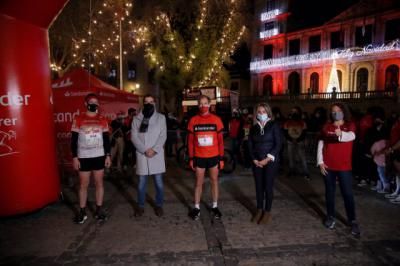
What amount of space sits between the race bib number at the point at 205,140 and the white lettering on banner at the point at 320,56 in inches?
1236

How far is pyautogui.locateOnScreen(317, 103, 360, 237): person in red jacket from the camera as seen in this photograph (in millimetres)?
4652

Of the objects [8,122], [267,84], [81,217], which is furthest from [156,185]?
[267,84]

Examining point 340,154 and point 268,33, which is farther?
point 268,33

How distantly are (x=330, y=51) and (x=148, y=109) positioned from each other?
3438 cm

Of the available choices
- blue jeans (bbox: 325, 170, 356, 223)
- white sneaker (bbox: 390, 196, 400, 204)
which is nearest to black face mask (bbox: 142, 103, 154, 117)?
blue jeans (bbox: 325, 170, 356, 223)

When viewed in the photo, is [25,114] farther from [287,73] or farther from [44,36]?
[287,73]

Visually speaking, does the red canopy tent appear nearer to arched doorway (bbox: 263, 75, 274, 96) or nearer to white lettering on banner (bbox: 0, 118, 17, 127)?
white lettering on banner (bbox: 0, 118, 17, 127)

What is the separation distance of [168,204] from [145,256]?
86.3 inches

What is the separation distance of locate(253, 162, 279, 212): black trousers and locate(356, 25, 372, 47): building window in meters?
32.8

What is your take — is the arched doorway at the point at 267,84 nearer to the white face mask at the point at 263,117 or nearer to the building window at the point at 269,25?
the building window at the point at 269,25

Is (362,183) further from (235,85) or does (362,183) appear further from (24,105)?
(235,85)

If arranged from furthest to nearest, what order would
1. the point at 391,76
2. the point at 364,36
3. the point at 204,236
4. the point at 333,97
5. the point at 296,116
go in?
the point at 364,36 → the point at 391,76 → the point at 333,97 → the point at 296,116 → the point at 204,236

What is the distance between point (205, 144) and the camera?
17.1 ft

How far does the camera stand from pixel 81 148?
5.02 metres
